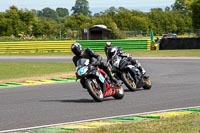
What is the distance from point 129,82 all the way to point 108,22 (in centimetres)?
6956

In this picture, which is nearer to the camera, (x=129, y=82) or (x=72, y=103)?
(x=72, y=103)

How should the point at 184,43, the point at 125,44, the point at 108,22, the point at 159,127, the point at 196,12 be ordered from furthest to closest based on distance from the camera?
the point at 108,22 < the point at 196,12 < the point at 184,43 < the point at 125,44 < the point at 159,127

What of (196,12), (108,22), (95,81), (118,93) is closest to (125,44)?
(196,12)

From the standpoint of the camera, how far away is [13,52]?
4988 cm

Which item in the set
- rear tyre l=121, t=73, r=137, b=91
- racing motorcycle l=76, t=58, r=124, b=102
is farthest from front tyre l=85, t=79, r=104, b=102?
rear tyre l=121, t=73, r=137, b=91

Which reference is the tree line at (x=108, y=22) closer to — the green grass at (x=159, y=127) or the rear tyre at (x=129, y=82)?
the rear tyre at (x=129, y=82)

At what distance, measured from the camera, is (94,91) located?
1364 centimetres

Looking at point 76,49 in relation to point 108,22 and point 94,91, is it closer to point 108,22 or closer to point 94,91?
point 94,91

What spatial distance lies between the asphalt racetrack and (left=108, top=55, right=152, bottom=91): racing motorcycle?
0.27m

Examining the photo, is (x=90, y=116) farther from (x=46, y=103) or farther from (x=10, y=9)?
(x=10, y=9)

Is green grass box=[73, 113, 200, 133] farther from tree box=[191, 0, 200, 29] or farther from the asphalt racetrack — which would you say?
tree box=[191, 0, 200, 29]

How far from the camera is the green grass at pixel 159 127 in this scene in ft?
29.6

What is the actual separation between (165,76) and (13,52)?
2905cm

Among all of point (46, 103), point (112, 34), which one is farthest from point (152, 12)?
point (46, 103)
